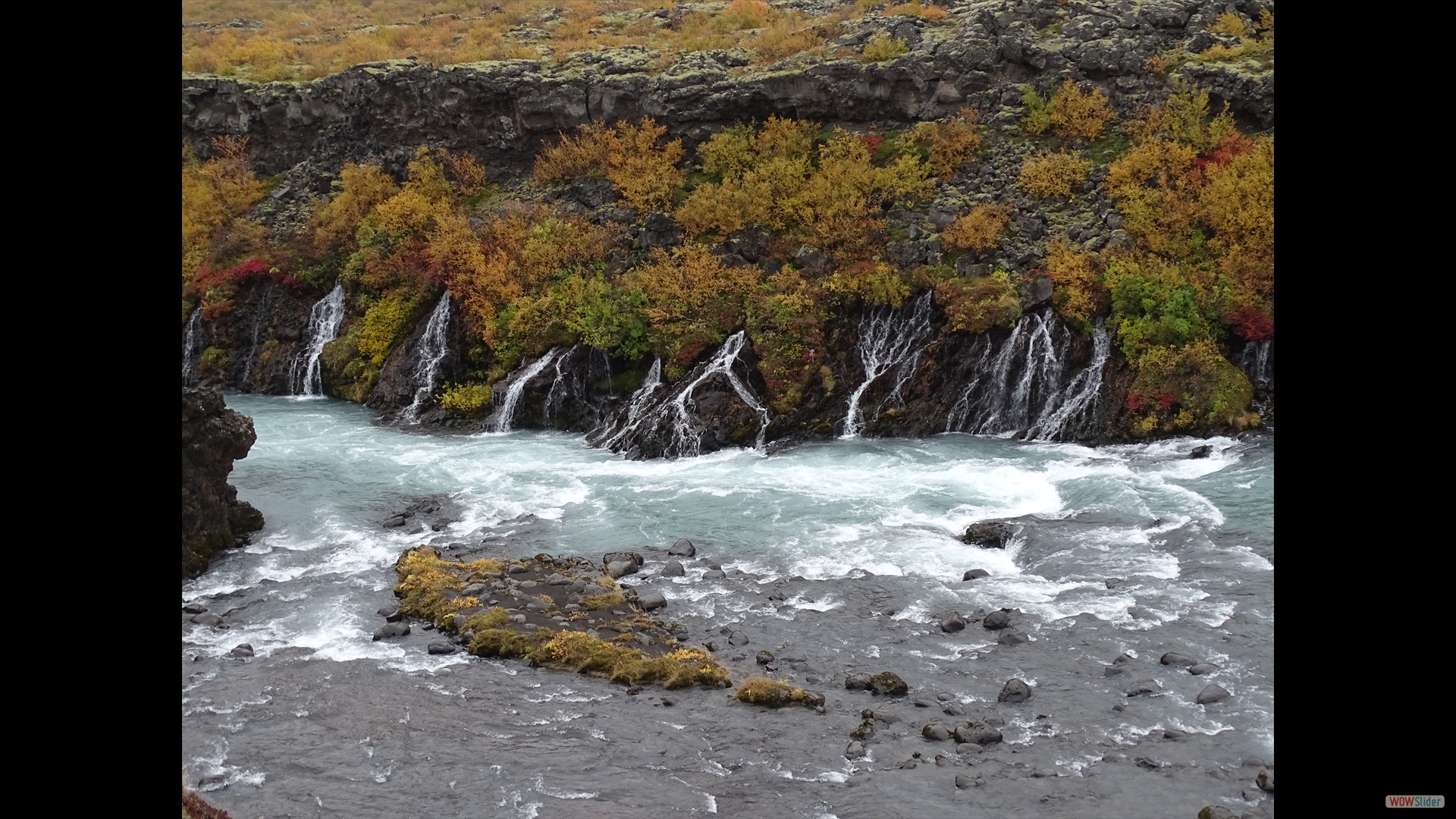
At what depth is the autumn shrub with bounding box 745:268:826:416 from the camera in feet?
92.7

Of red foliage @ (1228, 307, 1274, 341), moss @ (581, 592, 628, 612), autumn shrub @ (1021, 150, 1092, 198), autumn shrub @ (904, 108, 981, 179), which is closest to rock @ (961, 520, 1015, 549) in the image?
moss @ (581, 592, 628, 612)

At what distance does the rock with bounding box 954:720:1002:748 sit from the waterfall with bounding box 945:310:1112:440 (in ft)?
48.5

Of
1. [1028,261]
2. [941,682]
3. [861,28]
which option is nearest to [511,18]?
[861,28]

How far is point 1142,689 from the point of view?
1365cm

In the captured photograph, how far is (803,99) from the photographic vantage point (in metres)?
36.7

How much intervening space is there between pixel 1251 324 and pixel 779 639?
16916 millimetres

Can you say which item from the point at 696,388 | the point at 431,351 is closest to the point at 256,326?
the point at 431,351

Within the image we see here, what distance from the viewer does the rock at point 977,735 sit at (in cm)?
1263

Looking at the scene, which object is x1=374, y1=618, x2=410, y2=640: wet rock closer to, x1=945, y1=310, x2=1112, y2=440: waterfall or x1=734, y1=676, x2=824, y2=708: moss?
x1=734, y1=676, x2=824, y2=708: moss

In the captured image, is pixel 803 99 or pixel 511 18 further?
pixel 511 18

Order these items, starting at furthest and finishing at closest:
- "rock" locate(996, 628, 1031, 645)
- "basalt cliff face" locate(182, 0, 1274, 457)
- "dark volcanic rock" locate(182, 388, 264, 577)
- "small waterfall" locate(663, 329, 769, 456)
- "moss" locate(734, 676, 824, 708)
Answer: "basalt cliff face" locate(182, 0, 1274, 457) < "small waterfall" locate(663, 329, 769, 456) < "dark volcanic rock" locate(182, 388, 264, 577) < "rock" locate(996, 628, 1031, 645) < "moss" locate(734, 676, 824, 708)

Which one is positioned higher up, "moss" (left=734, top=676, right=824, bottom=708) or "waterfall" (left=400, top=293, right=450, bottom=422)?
"waterfall" (left=400, top=293, right=450, bottom=422)
